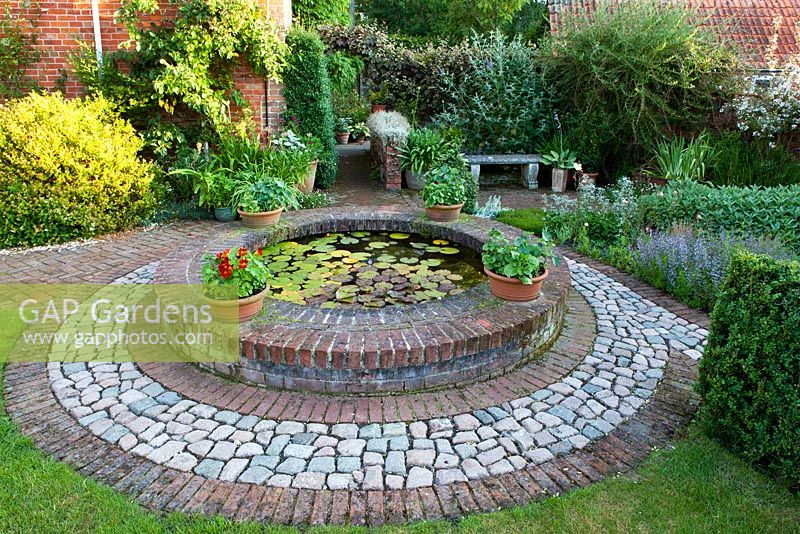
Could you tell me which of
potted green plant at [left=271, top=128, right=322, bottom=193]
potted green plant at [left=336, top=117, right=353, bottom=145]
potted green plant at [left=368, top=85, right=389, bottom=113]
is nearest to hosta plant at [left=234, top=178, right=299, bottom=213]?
potted green plant at [left=271, top=128, right=322, bottom=193]

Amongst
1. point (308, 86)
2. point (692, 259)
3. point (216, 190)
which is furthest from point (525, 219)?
point (216, 190)

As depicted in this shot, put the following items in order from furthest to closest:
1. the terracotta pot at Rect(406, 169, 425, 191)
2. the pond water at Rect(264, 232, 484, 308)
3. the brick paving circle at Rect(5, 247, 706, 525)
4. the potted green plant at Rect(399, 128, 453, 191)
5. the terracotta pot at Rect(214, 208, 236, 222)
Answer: the terracotta pot at Rect(406, 169, 425, 191)
the potted green plant at Rect(399, 128, 453, 191)
the terracotta pot at Rect(214, 208, 236, 222)
the pond water at Rect(264, 232, 484, 308)
the brick paving circle at Rect(5, 247, 706, 525)

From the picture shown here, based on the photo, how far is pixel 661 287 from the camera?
5.13 m

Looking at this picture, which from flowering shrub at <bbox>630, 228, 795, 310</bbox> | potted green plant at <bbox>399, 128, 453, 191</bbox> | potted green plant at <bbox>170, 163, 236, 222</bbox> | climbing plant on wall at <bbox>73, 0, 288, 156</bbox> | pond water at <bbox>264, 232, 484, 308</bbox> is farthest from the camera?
potted green plant at <bbox>399, 128, 453, 191</bbox>

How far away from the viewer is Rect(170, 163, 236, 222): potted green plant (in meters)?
6.68

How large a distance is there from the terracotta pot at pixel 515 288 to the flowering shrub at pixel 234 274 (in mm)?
1539

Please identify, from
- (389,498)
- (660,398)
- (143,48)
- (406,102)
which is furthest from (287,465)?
(406,102)

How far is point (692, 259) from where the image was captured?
4988 millimetres

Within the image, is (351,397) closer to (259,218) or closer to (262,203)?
(259,218)

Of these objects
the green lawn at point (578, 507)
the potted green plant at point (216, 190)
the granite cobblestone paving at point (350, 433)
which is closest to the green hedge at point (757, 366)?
the green lawn at point (578, 507)

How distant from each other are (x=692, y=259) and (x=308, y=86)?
5645mm

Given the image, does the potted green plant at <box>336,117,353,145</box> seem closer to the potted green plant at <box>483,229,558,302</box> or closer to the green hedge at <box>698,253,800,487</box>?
the potted green plant at <box>483,229,558,302</box>

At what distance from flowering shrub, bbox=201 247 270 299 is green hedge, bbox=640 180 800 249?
422cm

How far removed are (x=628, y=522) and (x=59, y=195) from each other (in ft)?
19.6
